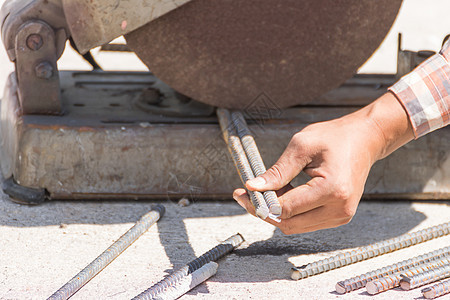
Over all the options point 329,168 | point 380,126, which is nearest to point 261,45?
point 380,126

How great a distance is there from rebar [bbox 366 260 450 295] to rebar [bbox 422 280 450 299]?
2.4 inches

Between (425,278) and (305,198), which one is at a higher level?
(305,198)

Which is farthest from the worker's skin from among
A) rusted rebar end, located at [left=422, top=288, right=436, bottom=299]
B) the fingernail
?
rusted rebar end, located at [left=422, top=288, right=436, bottom=299]

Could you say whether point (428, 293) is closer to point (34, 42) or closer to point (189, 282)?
point (189, 282)

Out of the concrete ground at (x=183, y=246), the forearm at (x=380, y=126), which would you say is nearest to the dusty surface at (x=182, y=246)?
the concrete ground at (x=183, y=246)

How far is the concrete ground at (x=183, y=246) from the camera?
1732 millimetres

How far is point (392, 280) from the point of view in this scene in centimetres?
170

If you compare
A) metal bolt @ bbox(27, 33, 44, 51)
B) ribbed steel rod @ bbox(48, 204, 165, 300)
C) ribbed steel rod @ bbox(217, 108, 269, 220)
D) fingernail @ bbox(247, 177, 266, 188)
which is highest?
metal bolt @ bbox(27, 33, 44, 51)

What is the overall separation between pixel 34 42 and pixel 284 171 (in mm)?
1036

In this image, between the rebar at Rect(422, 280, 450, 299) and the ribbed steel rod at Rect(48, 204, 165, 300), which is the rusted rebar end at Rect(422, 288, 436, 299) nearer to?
the rebar at Rect(422, 280, 450, 299)

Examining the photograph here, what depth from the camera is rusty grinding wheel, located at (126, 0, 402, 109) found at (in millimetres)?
2119

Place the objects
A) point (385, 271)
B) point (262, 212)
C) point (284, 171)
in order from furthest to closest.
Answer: point (385, 271) < point (284, 171) < point (262, 212)

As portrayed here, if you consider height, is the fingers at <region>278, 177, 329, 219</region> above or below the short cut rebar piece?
above

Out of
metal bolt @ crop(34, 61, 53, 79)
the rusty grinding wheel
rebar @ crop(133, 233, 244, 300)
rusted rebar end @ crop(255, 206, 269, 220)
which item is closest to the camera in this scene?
rusted rebar end @ crop(255, 206, 269, 220)
